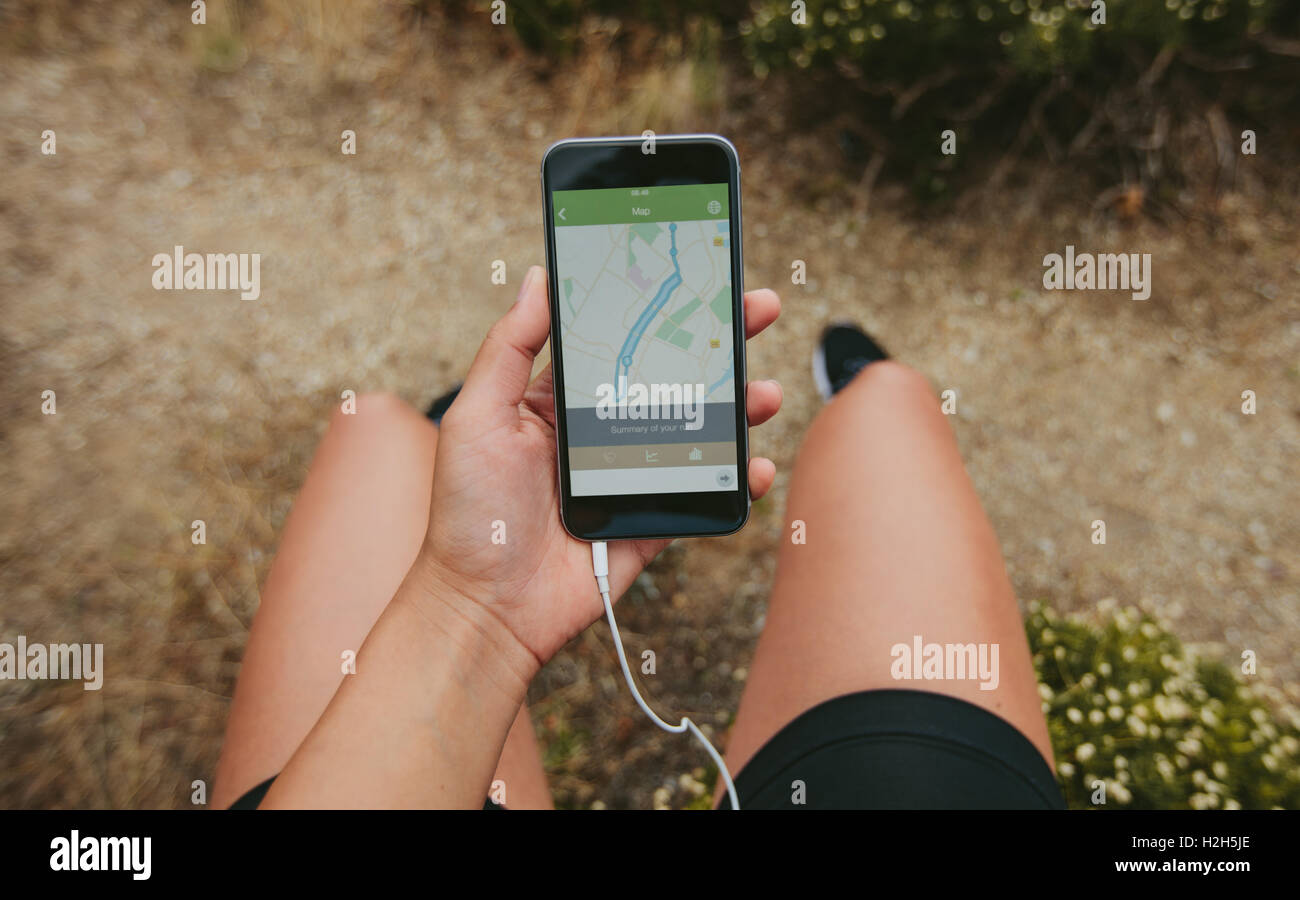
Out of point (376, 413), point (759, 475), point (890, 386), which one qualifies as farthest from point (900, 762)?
point (376, 413)

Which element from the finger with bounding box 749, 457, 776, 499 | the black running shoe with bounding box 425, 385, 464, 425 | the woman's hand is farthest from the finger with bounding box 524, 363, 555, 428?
the black running shoe with bounding box 425, 385, 464, 425

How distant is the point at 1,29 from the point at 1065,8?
3.45 m

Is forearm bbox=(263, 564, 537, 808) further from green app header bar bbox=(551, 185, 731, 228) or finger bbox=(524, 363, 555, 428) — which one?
green app header bar bbox=(551, 185, 731, 228)

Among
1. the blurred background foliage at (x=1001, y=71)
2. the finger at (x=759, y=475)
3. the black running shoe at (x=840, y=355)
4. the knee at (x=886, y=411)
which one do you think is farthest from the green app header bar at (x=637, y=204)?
the blurred background foliage at (x=1001, y=71)

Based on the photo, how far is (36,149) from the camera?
259 centimetres

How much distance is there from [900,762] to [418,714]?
88 cm

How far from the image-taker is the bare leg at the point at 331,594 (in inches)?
61.6

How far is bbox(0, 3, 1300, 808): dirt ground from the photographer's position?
2.21 metres

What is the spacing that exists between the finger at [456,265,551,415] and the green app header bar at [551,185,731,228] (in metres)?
0.13

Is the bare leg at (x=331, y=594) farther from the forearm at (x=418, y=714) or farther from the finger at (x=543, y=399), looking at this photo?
the finger at (x=543, y=399)

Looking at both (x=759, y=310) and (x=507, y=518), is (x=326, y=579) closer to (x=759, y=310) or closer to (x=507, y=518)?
(x=507, y=518)

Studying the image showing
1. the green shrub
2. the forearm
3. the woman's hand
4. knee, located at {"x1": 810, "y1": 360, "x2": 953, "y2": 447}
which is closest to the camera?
the forearm
